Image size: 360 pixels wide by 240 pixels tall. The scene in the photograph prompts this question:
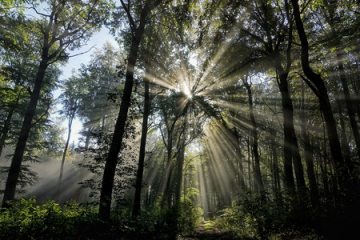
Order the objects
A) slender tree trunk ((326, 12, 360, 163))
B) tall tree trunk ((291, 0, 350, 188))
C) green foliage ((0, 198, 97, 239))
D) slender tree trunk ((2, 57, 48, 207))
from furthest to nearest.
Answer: slender tree trunk ((326, 12, 360, 163)), slender tree trunk ((2, 57, 48, 207)), tall tree trunk ((291, 0, 350, 188)), green foliage ((0, 198, 97, 239))

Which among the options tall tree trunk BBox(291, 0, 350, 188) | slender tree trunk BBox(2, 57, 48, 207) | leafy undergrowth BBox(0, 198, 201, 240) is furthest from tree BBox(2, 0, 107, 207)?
tall tree trunk BBox(291, 0, 350, 188)

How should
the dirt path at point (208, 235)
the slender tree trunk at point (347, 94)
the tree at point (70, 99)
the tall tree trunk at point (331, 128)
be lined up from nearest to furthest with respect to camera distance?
the tall tree trunk at point (331, 128) < the dirt path at point (208, 235) < the slender tree trunk at point (347, 94) < the tree at point (70, 99)

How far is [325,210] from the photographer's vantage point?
475 cm

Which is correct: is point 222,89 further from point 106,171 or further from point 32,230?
point 32,230

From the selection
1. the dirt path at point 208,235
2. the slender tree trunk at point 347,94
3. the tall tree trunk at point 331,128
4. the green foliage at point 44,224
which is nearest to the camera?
the green foliage at point 44,224

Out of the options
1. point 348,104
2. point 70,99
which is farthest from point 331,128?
point 70,99

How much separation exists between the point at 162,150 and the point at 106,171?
74.8ft

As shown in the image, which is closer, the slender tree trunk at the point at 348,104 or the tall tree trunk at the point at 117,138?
the tall tree trunk at the point at 117,138

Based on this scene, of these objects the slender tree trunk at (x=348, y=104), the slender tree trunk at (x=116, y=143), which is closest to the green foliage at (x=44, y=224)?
the slender tree trunk at (x=116, y=143)

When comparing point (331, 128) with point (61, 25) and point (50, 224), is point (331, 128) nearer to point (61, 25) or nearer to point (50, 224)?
point (50, 224)

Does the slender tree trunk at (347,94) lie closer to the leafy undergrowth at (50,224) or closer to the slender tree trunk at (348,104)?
the slender tree trunk at (348,104)

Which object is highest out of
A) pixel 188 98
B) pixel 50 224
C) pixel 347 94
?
pixel 188 98

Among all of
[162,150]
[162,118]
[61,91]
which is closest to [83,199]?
[162,150]

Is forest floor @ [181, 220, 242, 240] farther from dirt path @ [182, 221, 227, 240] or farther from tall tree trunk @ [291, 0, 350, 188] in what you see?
tall tree trunk @ [291, 0, 350, 188]
